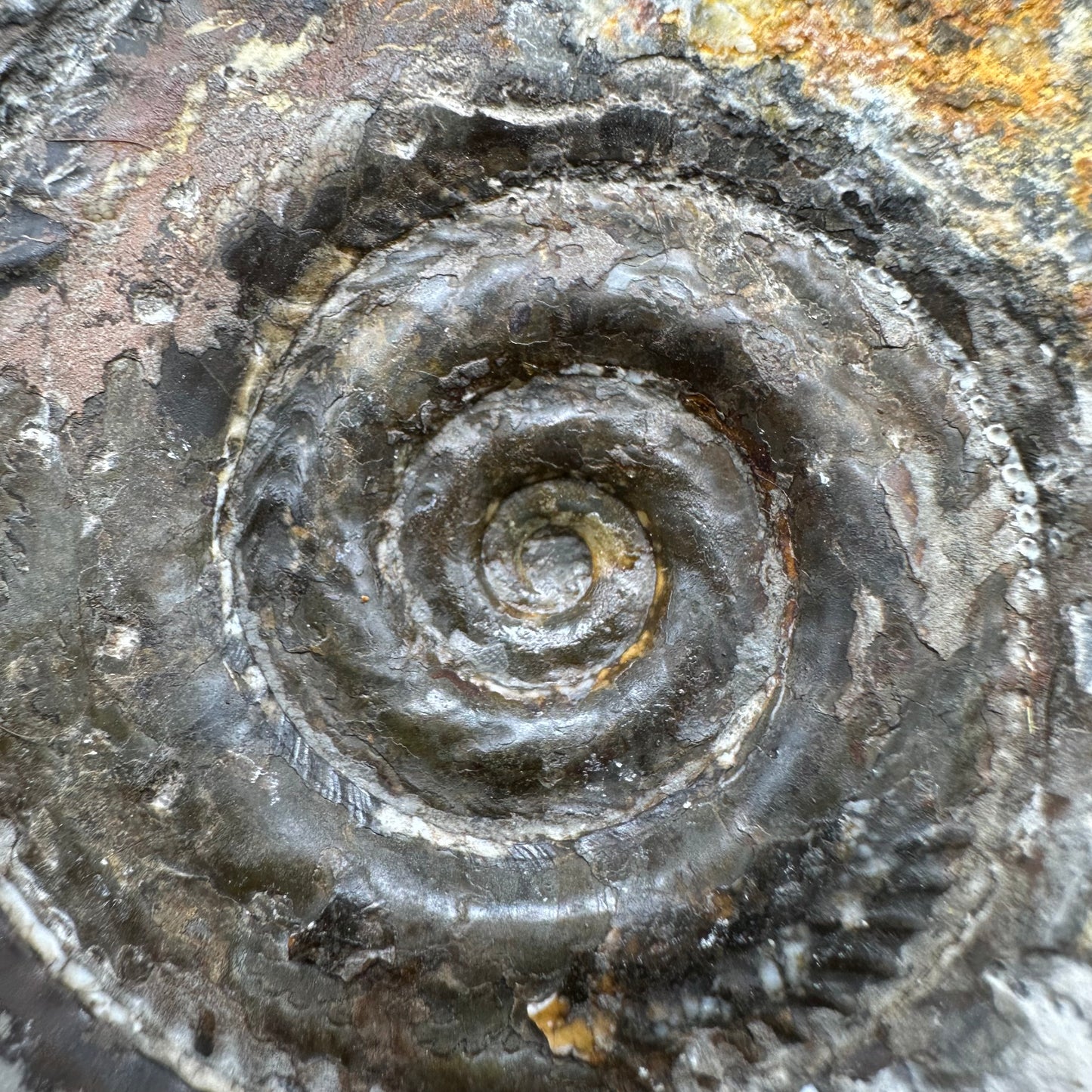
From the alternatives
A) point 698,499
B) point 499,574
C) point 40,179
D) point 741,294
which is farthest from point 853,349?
point 40,179

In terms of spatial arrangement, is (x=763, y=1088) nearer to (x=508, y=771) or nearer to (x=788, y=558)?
(x=508, y=771)

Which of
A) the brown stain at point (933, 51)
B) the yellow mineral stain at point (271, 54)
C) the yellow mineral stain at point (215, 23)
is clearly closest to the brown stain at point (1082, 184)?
the brown stain at point (933, 51)

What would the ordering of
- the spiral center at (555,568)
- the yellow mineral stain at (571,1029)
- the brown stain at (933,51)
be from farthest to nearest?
the spiral center at (555,568)
the yellow mineral stain at (571,1029)
the brown stain at (933,51)

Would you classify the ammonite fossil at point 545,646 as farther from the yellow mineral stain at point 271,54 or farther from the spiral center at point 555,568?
the yellow mineral stain at point 271,54

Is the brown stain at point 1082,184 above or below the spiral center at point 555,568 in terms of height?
above

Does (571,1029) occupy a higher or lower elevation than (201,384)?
lower

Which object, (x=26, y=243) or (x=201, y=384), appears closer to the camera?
(x=26, y=243)

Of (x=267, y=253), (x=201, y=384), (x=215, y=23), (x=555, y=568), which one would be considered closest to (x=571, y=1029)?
(x=555, y=568)

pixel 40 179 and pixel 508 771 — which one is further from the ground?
pixel 40 179

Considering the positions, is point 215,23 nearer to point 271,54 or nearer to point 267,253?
point 271,54
